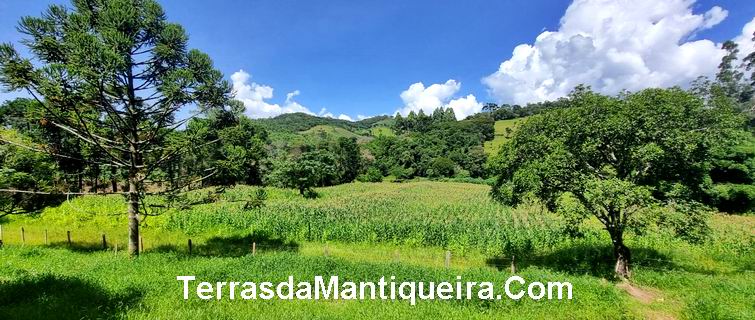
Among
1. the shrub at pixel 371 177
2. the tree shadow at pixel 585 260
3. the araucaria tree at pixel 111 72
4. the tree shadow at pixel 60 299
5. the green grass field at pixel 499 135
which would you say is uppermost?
the green grass field at pixel 499 135

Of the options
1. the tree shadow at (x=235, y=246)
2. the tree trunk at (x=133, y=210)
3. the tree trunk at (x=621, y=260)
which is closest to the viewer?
the tree trunk at (x=133, y=210)

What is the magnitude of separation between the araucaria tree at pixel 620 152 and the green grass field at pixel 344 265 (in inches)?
133

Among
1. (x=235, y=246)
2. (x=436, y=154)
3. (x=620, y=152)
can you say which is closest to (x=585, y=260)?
(x=620, y=152)

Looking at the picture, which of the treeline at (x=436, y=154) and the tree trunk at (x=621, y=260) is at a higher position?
the treeline at (x=436, y=154)

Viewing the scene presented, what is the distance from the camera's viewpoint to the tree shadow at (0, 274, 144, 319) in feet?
30.3

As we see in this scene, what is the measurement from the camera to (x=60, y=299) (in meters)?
10.2

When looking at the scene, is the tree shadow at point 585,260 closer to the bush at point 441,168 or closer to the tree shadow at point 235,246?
the tree shadow at point 235,246

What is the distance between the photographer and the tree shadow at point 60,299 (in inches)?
364

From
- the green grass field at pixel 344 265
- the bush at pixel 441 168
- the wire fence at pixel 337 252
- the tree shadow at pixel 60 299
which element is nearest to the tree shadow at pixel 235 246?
the wire fence at pixel 337 252

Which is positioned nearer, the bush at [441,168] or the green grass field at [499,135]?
the bush at [441,168]

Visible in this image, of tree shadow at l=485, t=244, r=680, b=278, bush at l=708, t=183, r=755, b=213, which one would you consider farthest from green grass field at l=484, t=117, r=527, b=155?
tree shadow at l=485, t=244, r=680, b=278

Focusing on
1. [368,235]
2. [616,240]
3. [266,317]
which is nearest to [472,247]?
[368,235]

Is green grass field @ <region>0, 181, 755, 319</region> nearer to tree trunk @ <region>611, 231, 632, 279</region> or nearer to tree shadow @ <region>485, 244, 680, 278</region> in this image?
tree shadow @ <region>485, 244, 680, 278</region>

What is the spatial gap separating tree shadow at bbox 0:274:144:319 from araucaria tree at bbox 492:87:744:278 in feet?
49.8
